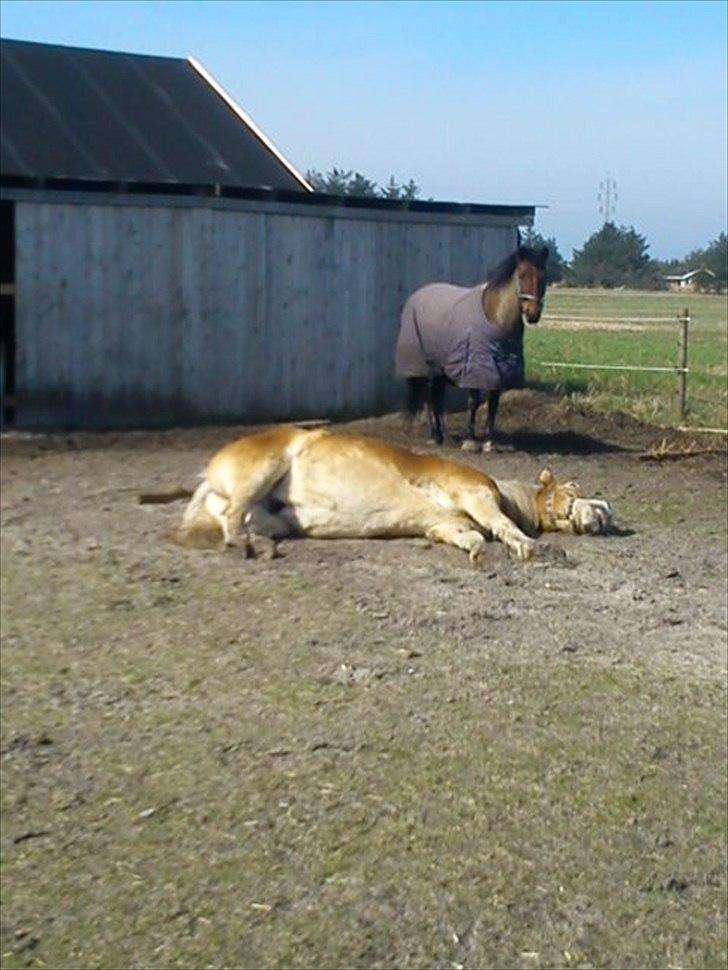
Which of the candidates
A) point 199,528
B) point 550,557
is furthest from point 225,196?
point 550,557

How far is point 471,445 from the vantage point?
13.6 meters

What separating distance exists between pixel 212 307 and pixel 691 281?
41.5 m

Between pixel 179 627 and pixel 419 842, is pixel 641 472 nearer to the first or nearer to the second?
pixel 179 627

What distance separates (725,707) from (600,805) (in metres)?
1.14

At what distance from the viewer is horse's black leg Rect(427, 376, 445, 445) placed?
14.4 metres

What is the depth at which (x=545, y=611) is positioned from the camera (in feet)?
26.6

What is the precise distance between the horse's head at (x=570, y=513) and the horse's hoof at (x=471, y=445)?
3.98 m

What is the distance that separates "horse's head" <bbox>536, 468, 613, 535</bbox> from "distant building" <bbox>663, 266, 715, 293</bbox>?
42.2m

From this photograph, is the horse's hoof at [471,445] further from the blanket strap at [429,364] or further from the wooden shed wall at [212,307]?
the wooden shed wall at [212,307]

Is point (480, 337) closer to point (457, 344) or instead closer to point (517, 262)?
point (457, 344)

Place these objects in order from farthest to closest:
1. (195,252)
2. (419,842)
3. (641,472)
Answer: (195,252) → (641,472) → (419,842)

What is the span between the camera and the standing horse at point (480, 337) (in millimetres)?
13539

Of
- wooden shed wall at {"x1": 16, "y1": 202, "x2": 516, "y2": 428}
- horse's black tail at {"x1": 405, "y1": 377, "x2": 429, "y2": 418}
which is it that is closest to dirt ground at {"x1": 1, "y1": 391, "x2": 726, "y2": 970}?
horse's black tail at {"x1": 405, "y1": 377, "x2": 429, "y2": 418}

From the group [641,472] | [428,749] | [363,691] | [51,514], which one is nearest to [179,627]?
[363,691]
